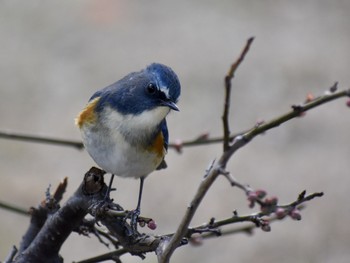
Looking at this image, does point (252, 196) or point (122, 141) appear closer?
point (252, 196)

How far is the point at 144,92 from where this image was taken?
239 cm

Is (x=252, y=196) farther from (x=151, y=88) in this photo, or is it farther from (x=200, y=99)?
(x=200, y=99)

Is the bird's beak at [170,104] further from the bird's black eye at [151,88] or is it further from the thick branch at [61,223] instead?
the thick branch at [61,223]

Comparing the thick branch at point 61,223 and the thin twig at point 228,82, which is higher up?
the thick branch at point 61,223

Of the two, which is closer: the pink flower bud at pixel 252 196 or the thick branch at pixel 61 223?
the pink flower bud at pixel 252 196

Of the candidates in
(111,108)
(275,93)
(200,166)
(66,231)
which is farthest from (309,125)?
(66,231)

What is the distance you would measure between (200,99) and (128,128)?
4.39m

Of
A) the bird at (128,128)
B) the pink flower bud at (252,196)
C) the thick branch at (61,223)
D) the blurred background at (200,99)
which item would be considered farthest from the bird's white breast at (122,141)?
the blurred background at (200,99)

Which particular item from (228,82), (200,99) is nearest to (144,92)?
(228,82)

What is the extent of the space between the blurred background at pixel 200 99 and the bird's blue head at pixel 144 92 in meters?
2.46

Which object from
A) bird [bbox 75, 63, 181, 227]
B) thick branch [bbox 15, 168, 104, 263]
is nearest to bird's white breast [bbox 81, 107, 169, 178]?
bird [bbox 75, 63, 181, 227]

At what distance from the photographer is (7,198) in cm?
584

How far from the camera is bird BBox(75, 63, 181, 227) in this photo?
7.89 feet

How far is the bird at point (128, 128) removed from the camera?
240 centimetres
